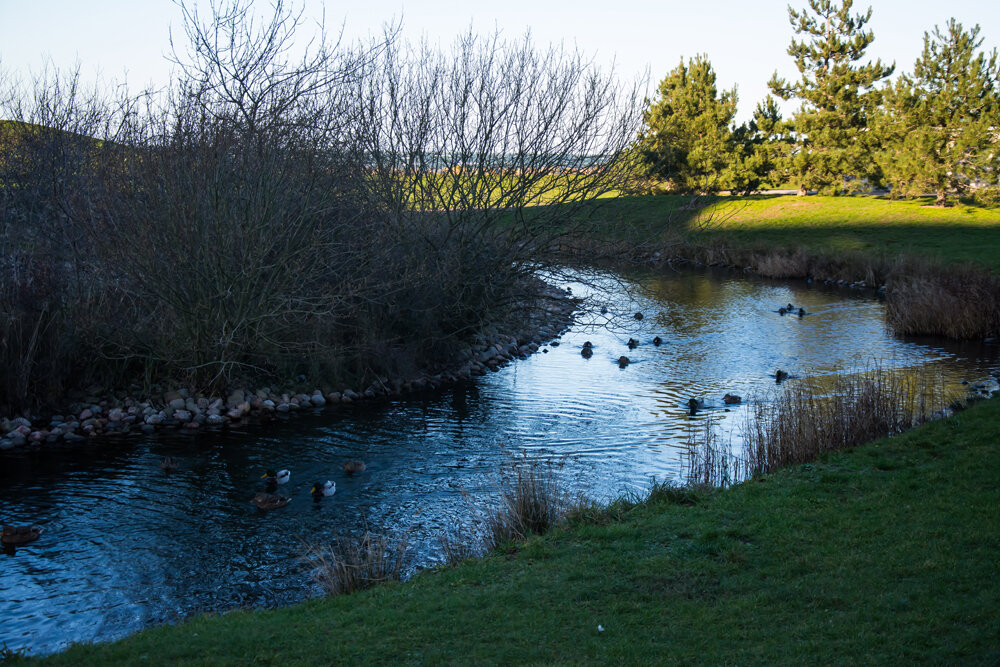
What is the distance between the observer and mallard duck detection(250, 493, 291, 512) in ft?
32.3

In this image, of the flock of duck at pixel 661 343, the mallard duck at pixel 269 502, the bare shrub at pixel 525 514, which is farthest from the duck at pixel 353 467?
the flock of duck at pixel 661 343

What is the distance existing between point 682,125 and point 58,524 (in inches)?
1684

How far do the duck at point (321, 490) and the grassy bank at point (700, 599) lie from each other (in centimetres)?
380

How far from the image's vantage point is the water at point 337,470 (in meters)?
7.66

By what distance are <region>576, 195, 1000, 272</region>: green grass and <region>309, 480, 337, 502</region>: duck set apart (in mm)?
20420

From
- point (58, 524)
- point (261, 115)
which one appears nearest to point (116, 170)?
point (261, 115)

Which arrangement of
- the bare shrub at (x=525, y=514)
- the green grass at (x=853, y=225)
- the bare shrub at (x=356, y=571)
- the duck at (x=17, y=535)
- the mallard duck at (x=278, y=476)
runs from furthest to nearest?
the green grass at (x=853, y=225) < the mallard duck at (x=278, y=476) < the duck at (x=17, y=535) < the bare shrub at (x=525, y=514) < the bare shrub at (x=356, y=571)

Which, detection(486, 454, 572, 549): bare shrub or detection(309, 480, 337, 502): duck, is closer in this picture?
detection(486, 454, 572, 549): bare shrub

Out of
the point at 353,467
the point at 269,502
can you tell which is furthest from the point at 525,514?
the point at 353,467

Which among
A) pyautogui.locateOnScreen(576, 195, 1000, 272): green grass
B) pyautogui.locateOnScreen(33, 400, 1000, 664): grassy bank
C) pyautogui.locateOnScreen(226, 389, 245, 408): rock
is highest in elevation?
pyautogui.locateOnScreen(576, 195, 1000, 272): green grass

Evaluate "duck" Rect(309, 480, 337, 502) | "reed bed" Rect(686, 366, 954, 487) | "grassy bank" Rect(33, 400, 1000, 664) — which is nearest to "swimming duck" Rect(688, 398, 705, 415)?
"reed bed" Rect(686, 366, 954, 487)

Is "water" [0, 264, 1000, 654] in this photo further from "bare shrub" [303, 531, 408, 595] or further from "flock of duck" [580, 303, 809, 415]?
"bare shrub" [303, 531, 408, 595]

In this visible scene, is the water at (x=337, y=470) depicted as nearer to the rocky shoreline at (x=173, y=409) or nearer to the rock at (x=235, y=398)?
the rocky shoreline at (x=173, y=409)

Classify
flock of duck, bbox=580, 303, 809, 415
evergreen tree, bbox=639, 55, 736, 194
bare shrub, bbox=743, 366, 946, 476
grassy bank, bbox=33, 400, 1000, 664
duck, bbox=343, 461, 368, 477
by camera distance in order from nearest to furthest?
1. grassy bank, bbox=33, 400, 1000, 664
2. bare shrub, bbox=743, 366, 946, 476
3. duck, bbox=343, 461, 368, 477
4. flock of duck, bbox=580, 303, 809, 415
5. evergreen tree, bbox=639, 55, 736, 194
